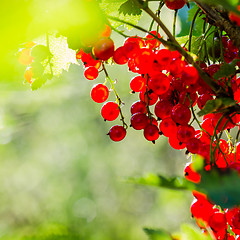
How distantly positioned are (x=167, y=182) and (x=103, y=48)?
1.59 ft

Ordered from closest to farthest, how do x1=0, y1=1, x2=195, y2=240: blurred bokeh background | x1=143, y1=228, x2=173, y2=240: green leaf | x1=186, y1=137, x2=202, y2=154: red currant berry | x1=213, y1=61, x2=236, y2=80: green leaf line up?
1. x1=143, y1=228, x2=173, y2=240: green leaf
2. x1=213, y1=61, x2=236, y2=80: green leaf
3. x1=186, y1=137, x2=202, y2=154: red currant berry
4. x1=0, y1=1, x2=195, y2=240: blurred bokeh background

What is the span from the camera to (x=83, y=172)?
44.7 ft

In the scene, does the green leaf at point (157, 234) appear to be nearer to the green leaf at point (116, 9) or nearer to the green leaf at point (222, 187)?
the green leaf at point (222, 187)

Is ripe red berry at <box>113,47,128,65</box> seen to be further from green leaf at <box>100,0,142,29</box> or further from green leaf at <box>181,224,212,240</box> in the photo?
green leaf at <box>181,224,212,240</box>

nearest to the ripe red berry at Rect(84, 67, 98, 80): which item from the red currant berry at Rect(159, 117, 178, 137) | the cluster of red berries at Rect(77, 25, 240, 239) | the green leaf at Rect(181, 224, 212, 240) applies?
the cluster of red berries at Rect(77, 25, 240, 239)

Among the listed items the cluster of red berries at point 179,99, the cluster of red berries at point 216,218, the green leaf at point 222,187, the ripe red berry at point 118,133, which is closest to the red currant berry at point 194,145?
the cluster of red berries at point 179,99

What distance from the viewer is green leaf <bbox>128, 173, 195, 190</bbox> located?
389mm

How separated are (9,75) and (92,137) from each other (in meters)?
12.8

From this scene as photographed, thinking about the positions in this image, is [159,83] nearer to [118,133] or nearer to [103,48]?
[103,48]

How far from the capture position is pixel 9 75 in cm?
35

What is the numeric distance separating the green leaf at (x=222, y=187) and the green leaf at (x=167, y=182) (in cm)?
2

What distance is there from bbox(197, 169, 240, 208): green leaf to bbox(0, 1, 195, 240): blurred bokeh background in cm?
1119

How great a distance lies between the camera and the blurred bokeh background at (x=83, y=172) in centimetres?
1248

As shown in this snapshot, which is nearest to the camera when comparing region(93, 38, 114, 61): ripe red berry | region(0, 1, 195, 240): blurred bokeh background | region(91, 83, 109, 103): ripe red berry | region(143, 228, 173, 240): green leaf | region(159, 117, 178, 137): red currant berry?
region(143, 228, 173, 240): green leaf
